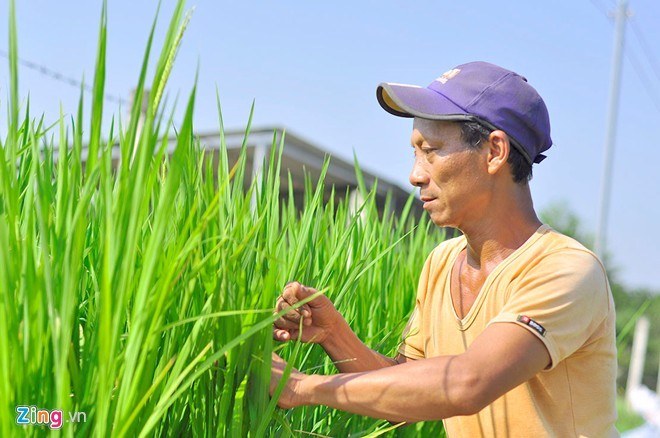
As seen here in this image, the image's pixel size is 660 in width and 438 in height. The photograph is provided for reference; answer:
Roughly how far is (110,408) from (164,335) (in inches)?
10.9

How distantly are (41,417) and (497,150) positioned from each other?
102 centimetres

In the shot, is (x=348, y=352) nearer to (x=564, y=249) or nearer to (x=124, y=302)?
(x=564, y=249)

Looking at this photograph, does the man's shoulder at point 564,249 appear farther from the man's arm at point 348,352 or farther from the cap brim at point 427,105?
the man's arm at point 348,352

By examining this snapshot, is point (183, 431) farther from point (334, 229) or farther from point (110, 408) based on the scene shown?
point (334, 229)

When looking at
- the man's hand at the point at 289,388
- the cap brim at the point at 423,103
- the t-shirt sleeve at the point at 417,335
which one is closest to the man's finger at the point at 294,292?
the man's hand at the point at 289,388

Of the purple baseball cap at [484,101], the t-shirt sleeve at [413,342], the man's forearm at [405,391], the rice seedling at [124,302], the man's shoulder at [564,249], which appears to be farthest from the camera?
the t-shirt sleeve at [413,342]

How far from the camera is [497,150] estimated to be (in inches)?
67.0

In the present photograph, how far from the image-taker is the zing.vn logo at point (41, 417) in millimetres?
1054

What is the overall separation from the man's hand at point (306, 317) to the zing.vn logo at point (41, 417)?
478 mm

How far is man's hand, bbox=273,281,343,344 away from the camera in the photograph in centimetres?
147

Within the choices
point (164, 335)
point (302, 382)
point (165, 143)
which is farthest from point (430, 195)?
point (165, 143)

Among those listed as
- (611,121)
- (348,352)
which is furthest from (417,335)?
(611,121)

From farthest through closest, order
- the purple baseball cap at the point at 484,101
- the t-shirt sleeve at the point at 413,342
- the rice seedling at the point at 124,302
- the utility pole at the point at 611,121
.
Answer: the utility pole at the point at 611,121 → the t-shirt sleeve at the point at 413,342 → the purple baseball cap at the point at 484,101 → the rice seedling at the point at 124,302

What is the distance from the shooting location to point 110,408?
42.1 inches
